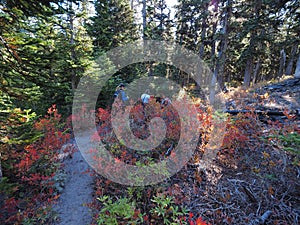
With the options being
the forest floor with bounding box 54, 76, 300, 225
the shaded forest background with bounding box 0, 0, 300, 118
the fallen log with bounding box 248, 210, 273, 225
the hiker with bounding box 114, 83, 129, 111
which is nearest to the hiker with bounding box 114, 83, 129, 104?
the hiker with bounding box 114, 83, 129, 111

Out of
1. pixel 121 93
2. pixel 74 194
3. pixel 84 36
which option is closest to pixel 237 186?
pixel 74 194

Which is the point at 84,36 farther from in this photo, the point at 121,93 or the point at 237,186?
the point at 237,186

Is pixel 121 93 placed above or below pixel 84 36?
below

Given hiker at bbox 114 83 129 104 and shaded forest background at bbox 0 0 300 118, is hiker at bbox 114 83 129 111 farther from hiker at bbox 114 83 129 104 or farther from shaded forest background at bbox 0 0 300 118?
shaded forest background at bbox 0 0 300 118

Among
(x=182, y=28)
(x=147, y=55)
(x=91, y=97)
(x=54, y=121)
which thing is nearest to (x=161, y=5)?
(x=182, y=28)

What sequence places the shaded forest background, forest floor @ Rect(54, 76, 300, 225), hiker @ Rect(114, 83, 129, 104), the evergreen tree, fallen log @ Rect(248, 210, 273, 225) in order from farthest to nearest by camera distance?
the evergreen tree, hiker @ Rect(114, 83, 129, 104), the shaded forest background, forest floor @ Rect(54, 76, 300, 225), fallen log @ Rect(248, 210, 273, 225)

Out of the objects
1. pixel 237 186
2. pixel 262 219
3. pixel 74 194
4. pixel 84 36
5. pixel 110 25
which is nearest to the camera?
pixel 262 219

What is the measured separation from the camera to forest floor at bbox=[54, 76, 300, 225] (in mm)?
2949

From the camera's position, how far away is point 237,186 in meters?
3.48

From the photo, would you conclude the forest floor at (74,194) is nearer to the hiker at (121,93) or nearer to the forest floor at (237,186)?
the forest floor at (237,186)

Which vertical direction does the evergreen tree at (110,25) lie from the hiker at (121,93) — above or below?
above

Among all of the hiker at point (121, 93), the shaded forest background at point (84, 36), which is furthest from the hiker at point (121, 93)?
the shaded forest background at point (84, 36)

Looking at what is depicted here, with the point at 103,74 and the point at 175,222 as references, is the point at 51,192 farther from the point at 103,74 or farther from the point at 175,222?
the point at 103,74

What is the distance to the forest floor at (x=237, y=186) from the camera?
2.95 meters
